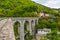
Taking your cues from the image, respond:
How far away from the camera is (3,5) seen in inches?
1430

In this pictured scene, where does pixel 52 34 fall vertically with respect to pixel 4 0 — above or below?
below

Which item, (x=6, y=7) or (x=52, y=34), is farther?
(x=6, y=7)

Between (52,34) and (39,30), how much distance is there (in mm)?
5450

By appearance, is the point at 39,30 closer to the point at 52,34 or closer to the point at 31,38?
the point at 31,38

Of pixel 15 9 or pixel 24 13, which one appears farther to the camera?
pixel 15 9

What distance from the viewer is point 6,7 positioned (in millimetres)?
35844

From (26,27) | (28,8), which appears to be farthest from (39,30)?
(28,8)

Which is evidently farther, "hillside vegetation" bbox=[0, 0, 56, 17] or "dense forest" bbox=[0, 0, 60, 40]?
"hillside vegetation" bbox=[0, 0, 56, 17]

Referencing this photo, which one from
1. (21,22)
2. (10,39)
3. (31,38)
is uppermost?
(10,39)

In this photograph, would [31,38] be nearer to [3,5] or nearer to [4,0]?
[3,5]

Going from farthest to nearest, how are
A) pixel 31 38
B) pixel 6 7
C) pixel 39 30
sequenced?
pixel 6 7 < pixel 39 30 < pixel 31 38

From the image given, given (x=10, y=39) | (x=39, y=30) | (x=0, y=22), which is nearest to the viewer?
(x=10, y=39)

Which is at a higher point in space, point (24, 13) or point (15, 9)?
point (15, 9)

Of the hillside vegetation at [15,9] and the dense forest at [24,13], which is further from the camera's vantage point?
the hillside vegetation at [15,9]
